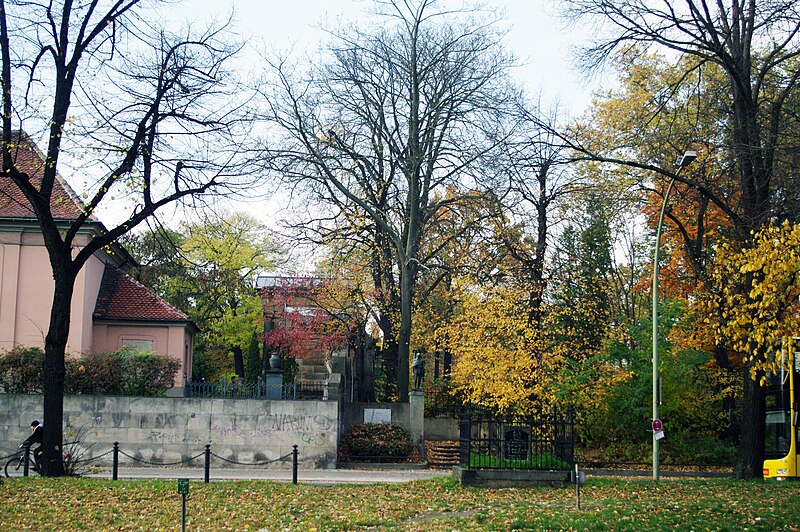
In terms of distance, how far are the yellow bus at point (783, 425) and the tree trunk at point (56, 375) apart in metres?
19.5

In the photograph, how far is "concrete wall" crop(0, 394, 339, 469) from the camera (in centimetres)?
2757

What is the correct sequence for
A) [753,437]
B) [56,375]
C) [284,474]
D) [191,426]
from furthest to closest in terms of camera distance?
[191,426], [284,474], [753,437], [56,375]

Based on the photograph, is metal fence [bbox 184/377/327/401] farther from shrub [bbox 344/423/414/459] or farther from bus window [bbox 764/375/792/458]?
bus window [bbox 764/375/792/458]

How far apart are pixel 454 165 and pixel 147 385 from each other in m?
14.9

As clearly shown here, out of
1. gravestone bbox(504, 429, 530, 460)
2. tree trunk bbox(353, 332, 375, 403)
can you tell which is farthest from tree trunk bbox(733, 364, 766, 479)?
tree trunk bbox(353, 332, 375, 403)

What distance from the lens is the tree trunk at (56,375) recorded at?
19.4m

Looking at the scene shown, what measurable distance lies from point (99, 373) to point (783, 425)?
72.8ft

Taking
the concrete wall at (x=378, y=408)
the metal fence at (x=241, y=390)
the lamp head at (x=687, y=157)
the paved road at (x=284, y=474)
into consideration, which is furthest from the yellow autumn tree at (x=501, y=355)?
the lamp head at (x=687, y=157)

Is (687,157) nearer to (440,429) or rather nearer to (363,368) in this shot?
(440,429)

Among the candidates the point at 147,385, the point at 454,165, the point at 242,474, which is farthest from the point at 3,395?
the point at 454,165

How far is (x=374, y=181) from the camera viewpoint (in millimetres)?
36406

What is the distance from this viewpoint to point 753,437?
21.8 meters

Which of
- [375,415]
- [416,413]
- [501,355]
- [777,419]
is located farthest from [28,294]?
[777,419]

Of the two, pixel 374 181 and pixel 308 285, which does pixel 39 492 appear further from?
pixel 308 285
